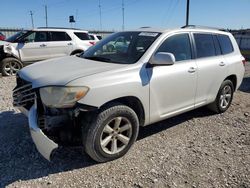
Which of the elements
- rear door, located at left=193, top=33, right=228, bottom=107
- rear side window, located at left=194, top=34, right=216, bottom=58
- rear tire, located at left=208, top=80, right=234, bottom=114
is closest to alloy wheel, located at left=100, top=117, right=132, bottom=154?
rear door, located at left=193, top=33, right=228, bottom=107

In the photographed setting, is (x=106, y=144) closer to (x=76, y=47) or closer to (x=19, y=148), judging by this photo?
(x=19, y=148)

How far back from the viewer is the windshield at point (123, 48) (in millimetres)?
3775

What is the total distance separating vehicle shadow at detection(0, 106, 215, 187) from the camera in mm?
3150

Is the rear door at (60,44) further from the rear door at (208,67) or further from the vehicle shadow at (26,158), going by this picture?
the rear door at (208,67)

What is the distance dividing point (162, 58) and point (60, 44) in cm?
719

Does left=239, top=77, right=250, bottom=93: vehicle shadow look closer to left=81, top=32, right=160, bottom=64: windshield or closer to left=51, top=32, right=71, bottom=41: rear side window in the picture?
left=81, top=32, right=160, bottom=64: windshield

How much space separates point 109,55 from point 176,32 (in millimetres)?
1137

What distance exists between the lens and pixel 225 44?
5.19m

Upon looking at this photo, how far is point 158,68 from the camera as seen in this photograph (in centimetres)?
370

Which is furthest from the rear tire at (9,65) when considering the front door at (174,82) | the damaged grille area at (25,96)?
the front door at (174,82)

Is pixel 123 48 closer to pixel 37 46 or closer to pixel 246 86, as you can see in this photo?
pixel 246 86

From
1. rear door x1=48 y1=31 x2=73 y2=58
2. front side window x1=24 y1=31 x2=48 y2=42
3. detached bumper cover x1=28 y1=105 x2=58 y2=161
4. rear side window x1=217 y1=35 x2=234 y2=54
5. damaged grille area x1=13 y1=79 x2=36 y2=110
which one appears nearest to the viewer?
detached bumper cover x1=28 y1=105 x2=58 y2=161

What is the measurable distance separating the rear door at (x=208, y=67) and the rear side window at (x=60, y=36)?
259 inches

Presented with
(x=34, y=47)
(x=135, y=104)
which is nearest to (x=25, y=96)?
(x=135, y=104)
